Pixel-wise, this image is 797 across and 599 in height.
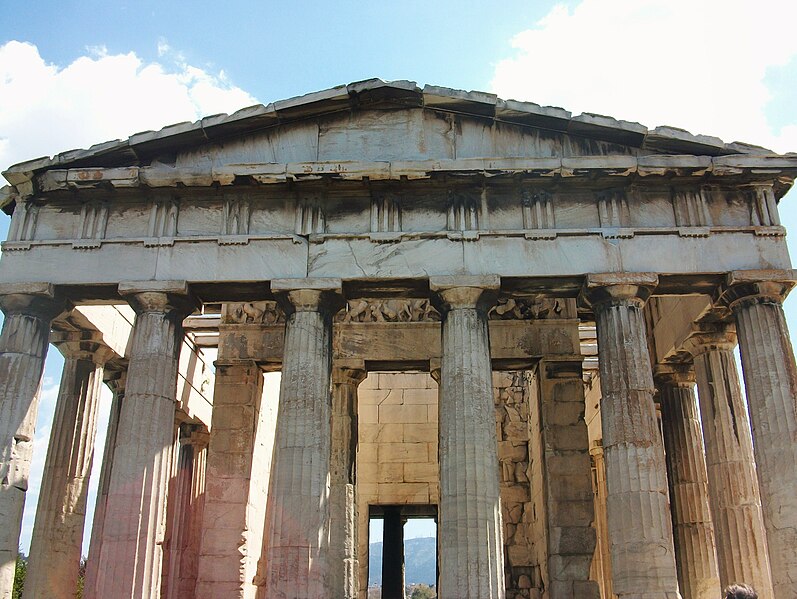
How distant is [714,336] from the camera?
18.8 m

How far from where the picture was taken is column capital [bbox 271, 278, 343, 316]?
650 inches

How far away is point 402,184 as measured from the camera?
17.1 m

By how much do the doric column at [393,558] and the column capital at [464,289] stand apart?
11834mm

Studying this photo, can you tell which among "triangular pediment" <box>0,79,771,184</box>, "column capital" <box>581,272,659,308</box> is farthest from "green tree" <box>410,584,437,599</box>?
"triangular pediment" <box>0,79,771,184</box>

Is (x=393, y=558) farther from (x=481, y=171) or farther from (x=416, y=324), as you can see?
(x=481, y=171)

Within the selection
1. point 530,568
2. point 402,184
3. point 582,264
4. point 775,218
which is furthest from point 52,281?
point 775,218

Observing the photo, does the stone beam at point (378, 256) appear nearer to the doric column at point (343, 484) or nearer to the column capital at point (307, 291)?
the column capital at point (307, 291)

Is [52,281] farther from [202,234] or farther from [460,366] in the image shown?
[460,366]

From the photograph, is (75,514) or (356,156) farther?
(75,514)

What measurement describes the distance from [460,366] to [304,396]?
2.94 metres

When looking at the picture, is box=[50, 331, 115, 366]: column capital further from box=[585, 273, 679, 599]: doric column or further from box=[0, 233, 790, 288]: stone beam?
box=[585, 273, 679, 599]: doric column

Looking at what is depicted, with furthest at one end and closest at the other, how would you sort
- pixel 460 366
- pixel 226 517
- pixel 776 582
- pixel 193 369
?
pixel 193 369
pixel 226 517
pixel 460 366
pixel 776 582

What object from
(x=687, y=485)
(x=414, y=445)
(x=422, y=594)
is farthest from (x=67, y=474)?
(x=422, y=594)

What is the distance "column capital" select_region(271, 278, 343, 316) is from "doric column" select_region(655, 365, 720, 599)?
904 centimetres
